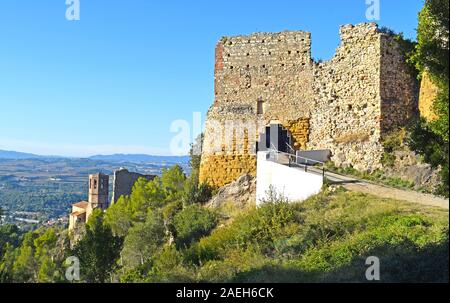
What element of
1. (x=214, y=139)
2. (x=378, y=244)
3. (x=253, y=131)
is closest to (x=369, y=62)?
(x=253, y=131)

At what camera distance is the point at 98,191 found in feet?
242

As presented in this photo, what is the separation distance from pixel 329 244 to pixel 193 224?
861cm

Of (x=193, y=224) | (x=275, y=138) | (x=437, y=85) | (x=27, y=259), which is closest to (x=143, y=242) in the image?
(x=193, y=224)

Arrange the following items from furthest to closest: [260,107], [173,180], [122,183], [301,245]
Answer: [122,183]
[173,180]
[260,107]
[301,245]

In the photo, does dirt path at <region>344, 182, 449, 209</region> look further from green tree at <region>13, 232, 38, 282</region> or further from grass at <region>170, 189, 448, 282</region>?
green tree at <region>13, 232, 38, 282</region>

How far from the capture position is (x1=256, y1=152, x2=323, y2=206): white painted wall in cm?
1552

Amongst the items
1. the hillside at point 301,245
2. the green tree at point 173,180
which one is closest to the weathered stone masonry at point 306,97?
the hillside at point 301,245

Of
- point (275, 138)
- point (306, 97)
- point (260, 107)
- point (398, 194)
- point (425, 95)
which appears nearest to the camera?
point (398, 194)

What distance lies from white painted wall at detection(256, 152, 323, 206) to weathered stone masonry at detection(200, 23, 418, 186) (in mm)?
1386

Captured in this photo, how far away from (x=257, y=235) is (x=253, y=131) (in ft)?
27.8

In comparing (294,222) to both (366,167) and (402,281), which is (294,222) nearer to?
(402,281)

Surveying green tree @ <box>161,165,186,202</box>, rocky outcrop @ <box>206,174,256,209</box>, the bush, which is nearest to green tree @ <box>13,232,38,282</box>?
the bush

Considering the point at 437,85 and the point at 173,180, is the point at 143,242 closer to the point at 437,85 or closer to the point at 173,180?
the point at 173,180

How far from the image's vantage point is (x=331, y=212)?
12.7m
